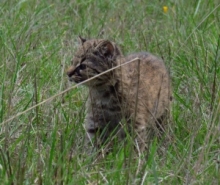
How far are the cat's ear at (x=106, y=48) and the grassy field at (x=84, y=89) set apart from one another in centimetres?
38

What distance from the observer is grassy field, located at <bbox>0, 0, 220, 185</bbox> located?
450 centimetres

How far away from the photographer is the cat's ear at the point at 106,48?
5.80 meters

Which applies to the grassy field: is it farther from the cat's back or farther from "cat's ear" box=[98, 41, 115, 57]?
"cat's ear" box=[98, 41, 115, 57]

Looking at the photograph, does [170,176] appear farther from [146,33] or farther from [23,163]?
[146,33]

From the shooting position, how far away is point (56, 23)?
8414 mm

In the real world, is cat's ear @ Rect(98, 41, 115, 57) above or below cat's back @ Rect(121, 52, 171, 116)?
above

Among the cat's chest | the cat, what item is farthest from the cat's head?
the cat's chest

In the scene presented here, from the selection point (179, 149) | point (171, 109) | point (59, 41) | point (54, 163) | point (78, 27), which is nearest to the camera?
point (54, 163)

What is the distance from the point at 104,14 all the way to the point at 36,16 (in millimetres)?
1072

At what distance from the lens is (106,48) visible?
19.1 ft

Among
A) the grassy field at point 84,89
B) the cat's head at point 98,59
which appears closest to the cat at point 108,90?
the cat's head at point 98,59

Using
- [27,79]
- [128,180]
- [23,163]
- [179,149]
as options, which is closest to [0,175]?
[23,163]

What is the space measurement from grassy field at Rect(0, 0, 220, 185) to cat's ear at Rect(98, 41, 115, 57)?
1.23 feet

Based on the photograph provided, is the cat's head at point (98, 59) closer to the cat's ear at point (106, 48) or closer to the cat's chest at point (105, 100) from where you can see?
the cat's ear at point (106, 48)
